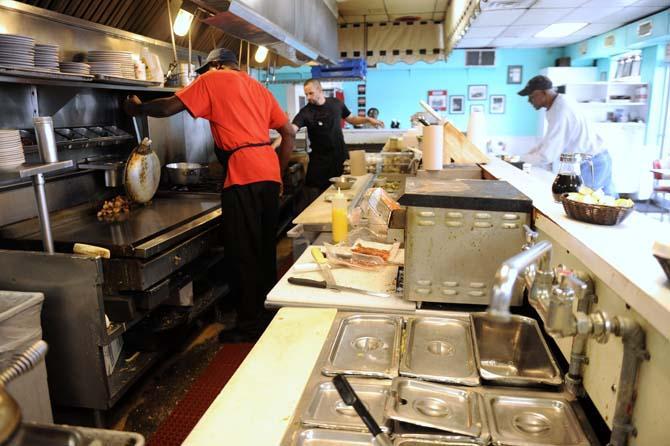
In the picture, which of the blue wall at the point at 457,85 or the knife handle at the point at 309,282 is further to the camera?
the blue wall at the point at 457,85

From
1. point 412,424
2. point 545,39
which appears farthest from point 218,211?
point 545,39

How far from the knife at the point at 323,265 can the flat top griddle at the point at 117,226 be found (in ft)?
3.03

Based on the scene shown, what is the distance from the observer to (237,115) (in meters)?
3.07

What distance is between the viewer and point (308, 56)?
451cm

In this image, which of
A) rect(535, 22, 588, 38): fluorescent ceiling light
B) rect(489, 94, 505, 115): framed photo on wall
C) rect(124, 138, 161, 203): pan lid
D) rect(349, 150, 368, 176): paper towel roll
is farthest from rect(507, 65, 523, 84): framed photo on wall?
rect(124, 138, 161, 203): pan lid

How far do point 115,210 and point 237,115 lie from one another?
98 cm

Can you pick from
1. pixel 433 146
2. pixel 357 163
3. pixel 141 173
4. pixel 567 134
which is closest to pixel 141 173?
pixel 141 173

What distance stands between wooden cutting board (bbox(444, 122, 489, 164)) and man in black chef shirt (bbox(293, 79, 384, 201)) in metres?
2.44

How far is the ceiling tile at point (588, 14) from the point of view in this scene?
233 inches

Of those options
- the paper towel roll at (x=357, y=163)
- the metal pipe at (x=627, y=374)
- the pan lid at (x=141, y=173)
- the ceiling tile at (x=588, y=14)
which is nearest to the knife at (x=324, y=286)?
the metal pipe at (x=627, y=374)

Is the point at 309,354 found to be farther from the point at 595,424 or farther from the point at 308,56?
the point at 308,56

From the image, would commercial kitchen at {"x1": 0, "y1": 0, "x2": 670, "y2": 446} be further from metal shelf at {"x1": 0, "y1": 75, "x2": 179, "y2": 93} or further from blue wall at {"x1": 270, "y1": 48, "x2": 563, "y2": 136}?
blue wall at {"x1": 270, "y1": 48, "x2": 563, "y2": 136}

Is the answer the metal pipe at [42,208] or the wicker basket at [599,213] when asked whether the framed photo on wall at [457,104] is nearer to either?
the metal pipe at [42,208]

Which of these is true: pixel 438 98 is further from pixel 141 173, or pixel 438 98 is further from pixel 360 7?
pixel 141 173
